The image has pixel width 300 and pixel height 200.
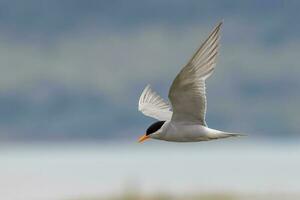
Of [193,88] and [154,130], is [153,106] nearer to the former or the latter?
[154,130]

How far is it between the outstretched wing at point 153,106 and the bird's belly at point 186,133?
1443 millimetres

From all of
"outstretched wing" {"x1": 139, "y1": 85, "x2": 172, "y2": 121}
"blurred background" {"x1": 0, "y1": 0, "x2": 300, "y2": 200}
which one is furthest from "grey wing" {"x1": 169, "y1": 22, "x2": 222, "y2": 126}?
"blurred background" {"x1": 0, "y1": 0, "x2": 300, "y2": 200}

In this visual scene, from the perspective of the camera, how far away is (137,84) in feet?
319

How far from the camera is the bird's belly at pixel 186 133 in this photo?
34.3 feet

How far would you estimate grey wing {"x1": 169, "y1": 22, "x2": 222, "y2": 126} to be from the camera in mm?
10266

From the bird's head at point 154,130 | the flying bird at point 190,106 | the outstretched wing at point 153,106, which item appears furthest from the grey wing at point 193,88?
the outstretched wing at point 153,106

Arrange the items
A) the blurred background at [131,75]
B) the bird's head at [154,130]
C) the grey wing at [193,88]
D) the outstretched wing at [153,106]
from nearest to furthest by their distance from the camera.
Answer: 1. the grey wing at [193,88]
2. the bird's head at [154,130]
3. the outstretched wing at [153,106]
4. the blurred background at [131,75]

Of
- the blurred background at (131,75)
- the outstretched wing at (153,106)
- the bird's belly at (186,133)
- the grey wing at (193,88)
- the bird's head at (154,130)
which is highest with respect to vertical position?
the blurred background at (131,75)

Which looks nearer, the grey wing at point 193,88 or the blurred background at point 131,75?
the grey wing at point 193,88

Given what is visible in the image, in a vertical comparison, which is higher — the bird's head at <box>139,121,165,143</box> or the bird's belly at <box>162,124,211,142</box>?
the bird's head at <box>139,121,165,143</box>

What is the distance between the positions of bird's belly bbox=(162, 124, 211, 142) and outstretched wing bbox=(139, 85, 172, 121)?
1.44 metres

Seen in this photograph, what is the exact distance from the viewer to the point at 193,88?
34.4 ft

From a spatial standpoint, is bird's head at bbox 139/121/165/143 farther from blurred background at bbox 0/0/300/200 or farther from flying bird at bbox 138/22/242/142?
blurred background at bbox 0/0/300/200

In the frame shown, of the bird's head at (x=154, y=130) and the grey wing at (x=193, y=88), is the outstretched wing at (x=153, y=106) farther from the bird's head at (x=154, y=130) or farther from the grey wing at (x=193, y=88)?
the grey wing at (x=193, y=88)
